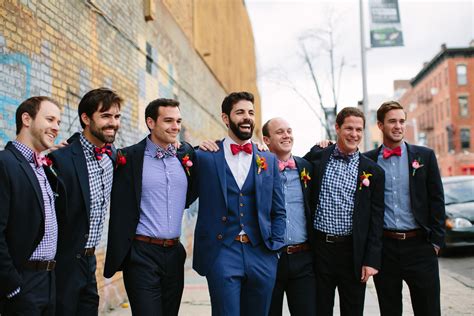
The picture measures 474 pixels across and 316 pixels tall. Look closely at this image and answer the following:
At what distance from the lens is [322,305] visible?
473cm

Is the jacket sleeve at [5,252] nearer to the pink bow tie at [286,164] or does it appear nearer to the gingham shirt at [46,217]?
the gingham shirt at [46,217]

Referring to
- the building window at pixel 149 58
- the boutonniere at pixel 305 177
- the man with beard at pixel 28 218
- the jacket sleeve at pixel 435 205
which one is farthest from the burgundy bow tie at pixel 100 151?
the building window at pixel 149 58

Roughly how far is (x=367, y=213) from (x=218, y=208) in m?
1.42

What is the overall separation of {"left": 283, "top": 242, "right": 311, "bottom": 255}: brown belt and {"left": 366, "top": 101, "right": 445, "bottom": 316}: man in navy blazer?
0.77 metres

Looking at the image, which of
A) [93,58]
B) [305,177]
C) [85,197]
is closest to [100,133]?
[85,197]

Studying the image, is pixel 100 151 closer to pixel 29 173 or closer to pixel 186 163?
pixel 186 163

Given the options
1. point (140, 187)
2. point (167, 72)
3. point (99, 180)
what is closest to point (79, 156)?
point (99, 180)

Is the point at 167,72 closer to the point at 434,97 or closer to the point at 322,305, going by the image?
the point at 322,305

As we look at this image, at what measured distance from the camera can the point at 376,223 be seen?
4680 millimetres

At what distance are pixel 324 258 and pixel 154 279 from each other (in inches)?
62.0

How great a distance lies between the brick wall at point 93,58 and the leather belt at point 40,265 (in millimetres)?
1716

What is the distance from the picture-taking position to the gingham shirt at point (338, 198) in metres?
4.70

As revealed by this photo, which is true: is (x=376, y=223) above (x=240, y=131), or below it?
below

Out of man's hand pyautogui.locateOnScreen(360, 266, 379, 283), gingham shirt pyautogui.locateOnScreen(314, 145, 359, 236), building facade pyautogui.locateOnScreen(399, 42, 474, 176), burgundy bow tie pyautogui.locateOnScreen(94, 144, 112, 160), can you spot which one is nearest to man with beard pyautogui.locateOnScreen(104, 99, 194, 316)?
burgundy bow tie pyautogui.locateOnScreen(94, 144, 112, 160)
